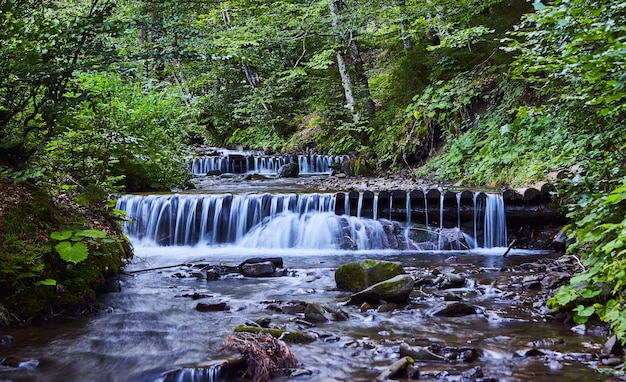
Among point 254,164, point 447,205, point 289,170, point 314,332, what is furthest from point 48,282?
point 254,164

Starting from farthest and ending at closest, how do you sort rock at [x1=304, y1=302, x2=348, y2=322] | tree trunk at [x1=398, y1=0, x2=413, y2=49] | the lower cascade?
tree trunk at [x1=398, y1=0, x2=413, y2=49], the lower cascade, rock at [x1=304, y1=302, x2=348, y2=322]

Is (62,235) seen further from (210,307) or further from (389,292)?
(389,292)

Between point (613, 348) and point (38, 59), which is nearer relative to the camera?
point (613, 348)

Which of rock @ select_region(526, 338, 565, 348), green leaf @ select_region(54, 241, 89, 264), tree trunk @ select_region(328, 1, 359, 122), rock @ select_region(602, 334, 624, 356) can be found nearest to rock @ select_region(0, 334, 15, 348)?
green leaf @ select_region(54, 241, 89, 264)

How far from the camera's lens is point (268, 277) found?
7.75 m

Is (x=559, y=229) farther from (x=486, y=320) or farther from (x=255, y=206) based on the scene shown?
(x=255, y=206)

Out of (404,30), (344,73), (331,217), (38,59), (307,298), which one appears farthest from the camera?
(344,73)

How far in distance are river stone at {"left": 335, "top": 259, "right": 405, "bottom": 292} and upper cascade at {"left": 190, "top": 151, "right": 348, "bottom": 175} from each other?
12.6 m

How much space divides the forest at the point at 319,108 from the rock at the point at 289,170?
1899mm

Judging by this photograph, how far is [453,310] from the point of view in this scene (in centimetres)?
555

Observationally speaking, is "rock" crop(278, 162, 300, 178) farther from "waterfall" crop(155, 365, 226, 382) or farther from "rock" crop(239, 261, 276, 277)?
"waterfall" crop(155, 365, 226, 382)

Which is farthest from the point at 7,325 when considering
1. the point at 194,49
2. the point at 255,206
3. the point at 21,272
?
the point at 255,206

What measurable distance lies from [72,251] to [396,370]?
3305 millimetres

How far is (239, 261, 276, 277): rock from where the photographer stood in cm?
780
